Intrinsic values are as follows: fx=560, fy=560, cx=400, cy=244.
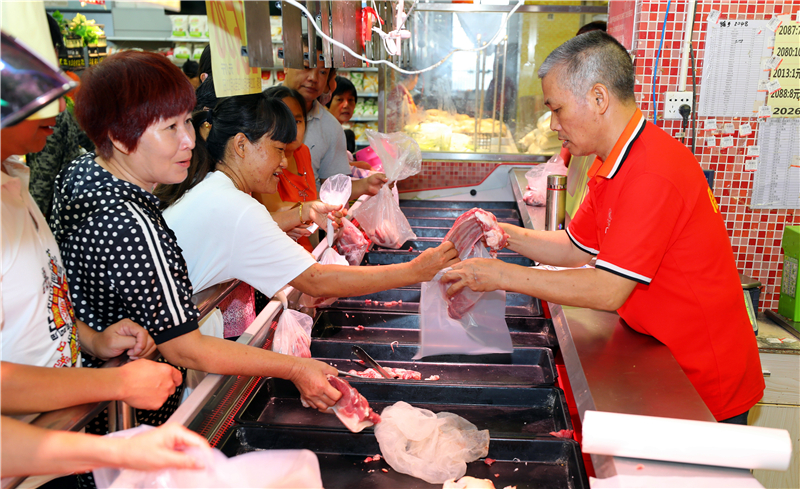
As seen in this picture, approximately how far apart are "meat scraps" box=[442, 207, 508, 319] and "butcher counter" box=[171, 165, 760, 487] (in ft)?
0.77

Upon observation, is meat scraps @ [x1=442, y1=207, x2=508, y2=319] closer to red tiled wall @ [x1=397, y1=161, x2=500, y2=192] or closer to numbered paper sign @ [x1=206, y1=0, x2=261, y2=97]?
numbered paper sign @ [x1=206, y1=0, x2=261, y2=97]

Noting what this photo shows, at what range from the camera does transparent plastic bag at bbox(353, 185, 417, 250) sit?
2.95m

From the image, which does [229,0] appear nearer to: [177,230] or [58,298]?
[177,230]

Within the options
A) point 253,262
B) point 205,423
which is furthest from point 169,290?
point 253,262

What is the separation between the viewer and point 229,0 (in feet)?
6.13

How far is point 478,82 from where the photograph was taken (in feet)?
18.7

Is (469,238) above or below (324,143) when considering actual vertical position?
below

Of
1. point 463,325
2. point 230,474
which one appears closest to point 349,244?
point 463,325

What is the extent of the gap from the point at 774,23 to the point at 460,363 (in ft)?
8.71

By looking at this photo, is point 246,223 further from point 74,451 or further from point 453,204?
point 453,204

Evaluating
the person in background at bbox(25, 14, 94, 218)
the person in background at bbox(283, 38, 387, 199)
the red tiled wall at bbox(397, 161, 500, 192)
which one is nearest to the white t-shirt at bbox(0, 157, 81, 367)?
the person in background at bbox(283, 38, 387, 199)

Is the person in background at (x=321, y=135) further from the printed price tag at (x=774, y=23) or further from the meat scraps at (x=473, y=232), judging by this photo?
the printed price tag at (x=774, y=23)

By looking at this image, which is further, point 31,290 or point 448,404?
point 448,404

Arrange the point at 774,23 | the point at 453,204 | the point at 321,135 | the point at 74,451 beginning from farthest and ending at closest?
the point at 453,204
the point at 321,135
the point at 774,23
the point at 74,451
